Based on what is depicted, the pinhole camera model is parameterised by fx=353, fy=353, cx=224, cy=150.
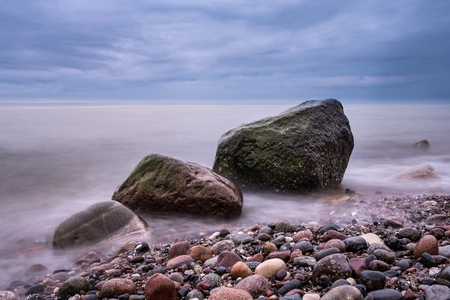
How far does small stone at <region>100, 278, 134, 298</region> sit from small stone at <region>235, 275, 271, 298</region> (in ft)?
2.51

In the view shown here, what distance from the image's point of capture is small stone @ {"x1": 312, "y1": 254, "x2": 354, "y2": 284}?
2.29 metres

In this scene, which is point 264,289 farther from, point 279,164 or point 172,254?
point 279,164

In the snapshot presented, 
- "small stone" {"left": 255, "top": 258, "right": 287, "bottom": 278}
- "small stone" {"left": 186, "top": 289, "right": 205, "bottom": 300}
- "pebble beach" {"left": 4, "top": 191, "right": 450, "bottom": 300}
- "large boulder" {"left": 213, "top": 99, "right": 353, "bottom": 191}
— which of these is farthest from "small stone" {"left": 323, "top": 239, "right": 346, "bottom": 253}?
"large boulder" {"left": 213, "top": 99, "right": 353, "bottom": 191}

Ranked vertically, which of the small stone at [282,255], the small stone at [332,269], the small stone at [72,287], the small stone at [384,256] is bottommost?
the small stone at [72,287]

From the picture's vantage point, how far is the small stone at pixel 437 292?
76.4 inches

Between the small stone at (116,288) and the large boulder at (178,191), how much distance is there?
7.24 ft

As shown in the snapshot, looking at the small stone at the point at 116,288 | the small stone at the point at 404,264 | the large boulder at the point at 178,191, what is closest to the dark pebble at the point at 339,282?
the small stone at the point at 404,264

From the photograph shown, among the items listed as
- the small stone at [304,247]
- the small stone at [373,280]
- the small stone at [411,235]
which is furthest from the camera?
the small stone at [411,235]

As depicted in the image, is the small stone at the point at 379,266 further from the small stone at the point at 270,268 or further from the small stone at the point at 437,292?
the small stone at the point at 270,268

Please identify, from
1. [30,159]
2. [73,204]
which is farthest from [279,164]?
[30,159]

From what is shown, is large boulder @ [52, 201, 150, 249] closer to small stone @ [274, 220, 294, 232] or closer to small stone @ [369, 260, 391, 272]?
small stone @ [274, 220, 294, 232]

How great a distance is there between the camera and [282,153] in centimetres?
556

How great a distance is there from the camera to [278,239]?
3.26 m

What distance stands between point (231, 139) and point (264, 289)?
3708mm
